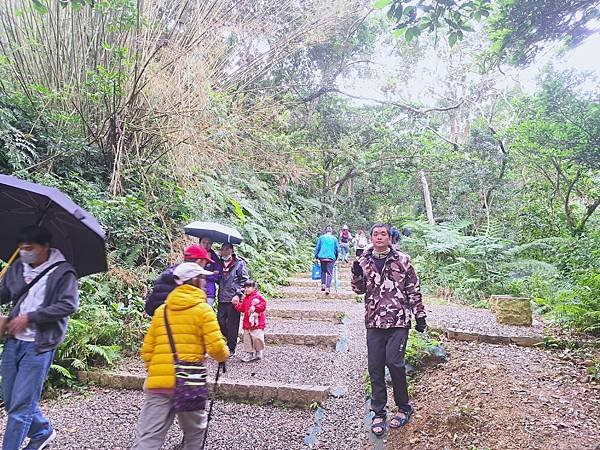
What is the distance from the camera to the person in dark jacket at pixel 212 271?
17.9ft

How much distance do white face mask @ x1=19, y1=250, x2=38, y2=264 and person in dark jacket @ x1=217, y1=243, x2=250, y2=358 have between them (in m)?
2.85

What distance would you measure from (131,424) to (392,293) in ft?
8.77

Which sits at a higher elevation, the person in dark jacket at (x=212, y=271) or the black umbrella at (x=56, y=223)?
the black umbrella at (x=56, y=223)

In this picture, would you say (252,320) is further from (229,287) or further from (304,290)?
(304,290)

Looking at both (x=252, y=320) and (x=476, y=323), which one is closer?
(x=252, y=320)

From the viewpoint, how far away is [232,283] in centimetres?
564

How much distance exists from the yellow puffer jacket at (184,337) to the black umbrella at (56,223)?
804mm

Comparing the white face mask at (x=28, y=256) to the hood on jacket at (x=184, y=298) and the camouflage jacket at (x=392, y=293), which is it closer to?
the hood on jacket at (x=184, y=298)

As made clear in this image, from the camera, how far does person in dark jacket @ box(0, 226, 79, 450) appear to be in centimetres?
276

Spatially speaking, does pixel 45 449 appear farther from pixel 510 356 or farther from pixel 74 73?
pixel 74 73

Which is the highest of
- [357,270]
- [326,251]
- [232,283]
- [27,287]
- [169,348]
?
[326,251]

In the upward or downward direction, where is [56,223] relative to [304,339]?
upward

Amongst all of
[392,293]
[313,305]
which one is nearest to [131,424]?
[392,293]

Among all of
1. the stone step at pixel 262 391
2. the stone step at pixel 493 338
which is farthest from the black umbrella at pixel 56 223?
the stone step at pixel 493 338
